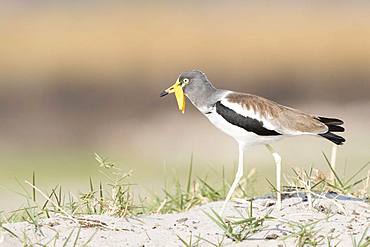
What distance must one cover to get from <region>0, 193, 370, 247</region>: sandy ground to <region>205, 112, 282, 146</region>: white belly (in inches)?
13.7

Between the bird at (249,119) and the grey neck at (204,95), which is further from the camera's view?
the grey neck at (204,95)

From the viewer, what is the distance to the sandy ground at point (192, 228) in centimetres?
541

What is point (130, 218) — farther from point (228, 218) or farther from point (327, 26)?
point (327, 26)

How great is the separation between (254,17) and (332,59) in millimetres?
2952

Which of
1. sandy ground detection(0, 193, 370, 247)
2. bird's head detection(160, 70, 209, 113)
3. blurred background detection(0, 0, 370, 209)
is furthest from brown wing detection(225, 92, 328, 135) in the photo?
blurred background detection(0, 0, 370, 209)

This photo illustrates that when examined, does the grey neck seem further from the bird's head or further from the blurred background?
the blurred background

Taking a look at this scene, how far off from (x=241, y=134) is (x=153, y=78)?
13059mm

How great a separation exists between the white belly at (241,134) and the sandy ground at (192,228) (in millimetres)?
348

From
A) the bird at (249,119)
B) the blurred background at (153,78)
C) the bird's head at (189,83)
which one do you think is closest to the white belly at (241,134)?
the bird at (249,119)

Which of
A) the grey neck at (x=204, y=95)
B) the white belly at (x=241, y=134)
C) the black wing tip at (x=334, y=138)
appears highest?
the grey neck at (x=204, y=95)

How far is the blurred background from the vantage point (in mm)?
15805

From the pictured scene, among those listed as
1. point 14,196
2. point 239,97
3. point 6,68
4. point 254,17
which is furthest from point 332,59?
point 239,97

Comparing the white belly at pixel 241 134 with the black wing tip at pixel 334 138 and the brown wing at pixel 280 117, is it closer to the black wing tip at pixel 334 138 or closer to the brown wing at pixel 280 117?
the brown wing at pixel 280 117

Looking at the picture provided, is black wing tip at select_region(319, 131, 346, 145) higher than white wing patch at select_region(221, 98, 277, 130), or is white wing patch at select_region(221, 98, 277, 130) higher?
white wing patch at select_region(221, 98, 277, 130)
